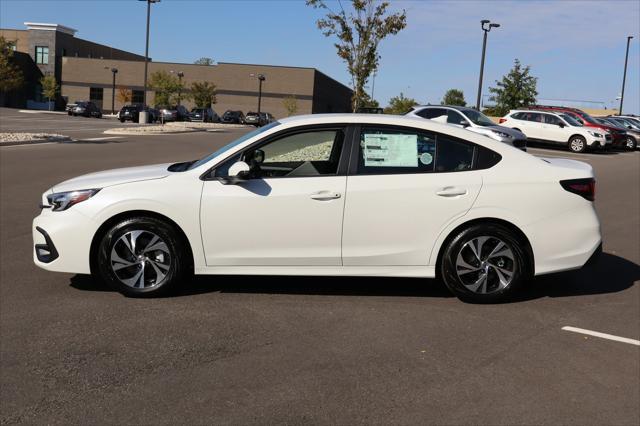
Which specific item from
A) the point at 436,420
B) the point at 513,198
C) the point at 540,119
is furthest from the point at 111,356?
the point at 540,119

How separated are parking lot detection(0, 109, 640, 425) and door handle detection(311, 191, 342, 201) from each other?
0.92m

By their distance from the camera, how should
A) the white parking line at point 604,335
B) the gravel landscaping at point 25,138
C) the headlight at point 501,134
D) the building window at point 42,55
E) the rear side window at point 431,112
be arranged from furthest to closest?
the building window at point 42,55 → the rear side window at point 431,112 → the headlight at point 501,134 → the gravel landscaping at point 25,138 → the white parking line at point 604,335

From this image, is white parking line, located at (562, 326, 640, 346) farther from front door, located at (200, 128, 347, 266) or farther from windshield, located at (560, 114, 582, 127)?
windshield, located at (560, 114, 582, 127)

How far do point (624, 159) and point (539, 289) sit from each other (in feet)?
71.5

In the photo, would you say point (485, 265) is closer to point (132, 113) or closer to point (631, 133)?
point (631, 133)

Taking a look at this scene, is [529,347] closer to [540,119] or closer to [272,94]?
[540,119]

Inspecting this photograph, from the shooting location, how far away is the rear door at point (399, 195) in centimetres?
539

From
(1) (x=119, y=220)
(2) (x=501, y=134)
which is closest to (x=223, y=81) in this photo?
(2) (x=501, y=134)

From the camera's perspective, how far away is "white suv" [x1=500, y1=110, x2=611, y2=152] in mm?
27672

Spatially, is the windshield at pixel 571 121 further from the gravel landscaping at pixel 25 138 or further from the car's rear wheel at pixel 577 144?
the gravel landscaping at pixel 25 138

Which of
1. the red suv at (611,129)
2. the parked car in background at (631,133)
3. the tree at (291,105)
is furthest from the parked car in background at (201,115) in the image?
the red suv at (611,129)

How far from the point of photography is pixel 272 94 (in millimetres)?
85250

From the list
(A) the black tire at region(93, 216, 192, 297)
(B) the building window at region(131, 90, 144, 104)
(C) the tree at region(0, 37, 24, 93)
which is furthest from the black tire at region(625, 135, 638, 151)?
(B) the building window at region(131, 90, 144, 104)

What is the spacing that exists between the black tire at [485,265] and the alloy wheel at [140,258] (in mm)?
2394
